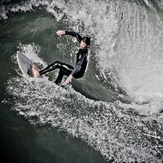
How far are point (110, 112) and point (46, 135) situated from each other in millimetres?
1814

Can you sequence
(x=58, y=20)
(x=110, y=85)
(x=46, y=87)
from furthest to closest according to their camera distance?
(x=58, y=20)
(x=110, y=85)
(x=46, y=87)

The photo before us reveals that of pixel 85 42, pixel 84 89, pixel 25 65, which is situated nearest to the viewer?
pixel 85 42

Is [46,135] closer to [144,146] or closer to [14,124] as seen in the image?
[14,124]

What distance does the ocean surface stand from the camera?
3.38 meters

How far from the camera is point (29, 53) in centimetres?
527

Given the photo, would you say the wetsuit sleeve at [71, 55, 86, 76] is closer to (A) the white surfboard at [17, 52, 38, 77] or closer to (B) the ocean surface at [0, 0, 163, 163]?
(B) the ocean surface at [0, 0, 163, 163]

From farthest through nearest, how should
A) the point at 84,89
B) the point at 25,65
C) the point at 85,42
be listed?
the point at 84,89 < the point at 25,65 < the point at 85,42

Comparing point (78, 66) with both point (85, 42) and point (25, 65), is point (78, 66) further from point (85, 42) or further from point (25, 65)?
point (25, 65)

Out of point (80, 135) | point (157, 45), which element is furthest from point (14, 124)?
point (157, 45)

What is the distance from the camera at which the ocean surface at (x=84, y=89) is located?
11.1 feet

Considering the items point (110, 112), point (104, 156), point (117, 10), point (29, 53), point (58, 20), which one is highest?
point (117, 10)

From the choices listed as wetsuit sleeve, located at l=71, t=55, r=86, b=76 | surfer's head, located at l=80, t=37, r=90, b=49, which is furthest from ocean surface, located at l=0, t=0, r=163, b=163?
surfer's head, located at l=80, t=37, r=90, b=49

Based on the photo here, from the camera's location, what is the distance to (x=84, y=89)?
208 inches

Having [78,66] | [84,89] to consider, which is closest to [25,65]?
[78,66]
